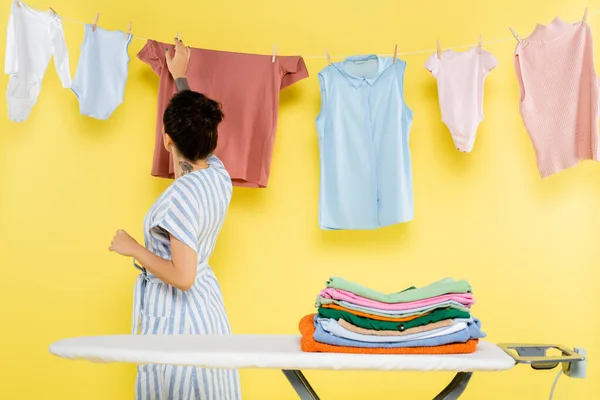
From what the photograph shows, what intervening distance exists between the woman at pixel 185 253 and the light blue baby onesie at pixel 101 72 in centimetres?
103

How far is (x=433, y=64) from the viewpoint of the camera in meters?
2.86

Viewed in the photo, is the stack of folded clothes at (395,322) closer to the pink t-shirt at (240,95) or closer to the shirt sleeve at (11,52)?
the pink t-shirt at (240,95)

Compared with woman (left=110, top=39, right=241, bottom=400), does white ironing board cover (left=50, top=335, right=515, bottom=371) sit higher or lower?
lower

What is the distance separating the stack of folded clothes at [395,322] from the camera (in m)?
1.38

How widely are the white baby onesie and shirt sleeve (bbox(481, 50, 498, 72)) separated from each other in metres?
1.74

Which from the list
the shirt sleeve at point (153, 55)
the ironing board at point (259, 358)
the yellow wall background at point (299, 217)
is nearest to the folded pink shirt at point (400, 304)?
the ironing board at point (259, 358)

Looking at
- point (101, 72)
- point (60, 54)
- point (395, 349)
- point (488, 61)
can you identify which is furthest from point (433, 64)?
point (395, 349)

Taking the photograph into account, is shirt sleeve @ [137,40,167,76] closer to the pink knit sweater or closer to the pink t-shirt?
the pink t-shirt

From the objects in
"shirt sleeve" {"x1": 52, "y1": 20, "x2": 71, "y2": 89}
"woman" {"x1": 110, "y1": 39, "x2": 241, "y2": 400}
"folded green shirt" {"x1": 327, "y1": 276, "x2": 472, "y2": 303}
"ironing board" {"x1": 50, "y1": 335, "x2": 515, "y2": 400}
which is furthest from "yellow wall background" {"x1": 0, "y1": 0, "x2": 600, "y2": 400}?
"ironing board" {"x1": 50, "y1": 335, "x2": 515, "y2": 400}

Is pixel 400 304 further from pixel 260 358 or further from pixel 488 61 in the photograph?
pixel 488 61

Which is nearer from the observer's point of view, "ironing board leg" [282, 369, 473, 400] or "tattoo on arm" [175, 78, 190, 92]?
"ironing board leg" [282, 369, 473, 400]

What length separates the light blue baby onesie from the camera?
2.75m

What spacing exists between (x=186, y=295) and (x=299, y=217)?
1.33 m

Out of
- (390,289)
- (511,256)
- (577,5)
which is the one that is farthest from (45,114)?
(577,5)
